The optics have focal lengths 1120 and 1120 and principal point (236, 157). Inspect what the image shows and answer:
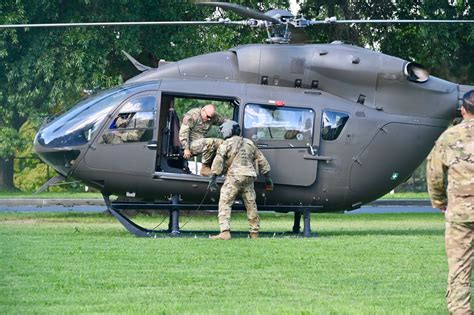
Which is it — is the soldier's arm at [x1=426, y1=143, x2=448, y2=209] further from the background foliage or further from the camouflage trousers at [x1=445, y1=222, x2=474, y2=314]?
the background foliage

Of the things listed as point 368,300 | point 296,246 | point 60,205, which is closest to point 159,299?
point 368,300

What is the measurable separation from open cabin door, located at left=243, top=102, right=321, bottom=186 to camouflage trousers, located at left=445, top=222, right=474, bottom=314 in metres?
10.2

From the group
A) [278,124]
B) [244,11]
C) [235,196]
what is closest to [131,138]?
[235,196]

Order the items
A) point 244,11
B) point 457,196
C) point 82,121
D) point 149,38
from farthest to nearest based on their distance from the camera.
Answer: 1. point 149,38
2. point 82,121
3. point 244,11
4. point 457,196

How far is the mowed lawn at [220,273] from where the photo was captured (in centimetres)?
1116

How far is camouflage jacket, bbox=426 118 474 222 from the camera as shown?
10.4 m

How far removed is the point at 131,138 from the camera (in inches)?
797

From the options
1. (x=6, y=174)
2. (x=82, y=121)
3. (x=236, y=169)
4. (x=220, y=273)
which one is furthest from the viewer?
(x=6, y=174)

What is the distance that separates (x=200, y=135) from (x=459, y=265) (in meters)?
10.8

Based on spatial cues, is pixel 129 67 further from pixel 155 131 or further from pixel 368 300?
pixel 368 300

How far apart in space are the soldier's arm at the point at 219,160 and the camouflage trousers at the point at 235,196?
0.68ft

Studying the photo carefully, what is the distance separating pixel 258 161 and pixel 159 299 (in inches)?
341

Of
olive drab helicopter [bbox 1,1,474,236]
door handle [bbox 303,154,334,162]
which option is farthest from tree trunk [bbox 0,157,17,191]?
door handle [bbox 303,154,334,162]

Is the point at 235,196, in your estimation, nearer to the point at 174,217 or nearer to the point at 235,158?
the point at 235,158
